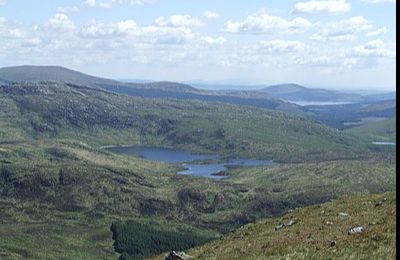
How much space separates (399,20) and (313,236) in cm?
3471

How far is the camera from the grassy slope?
1484 inches

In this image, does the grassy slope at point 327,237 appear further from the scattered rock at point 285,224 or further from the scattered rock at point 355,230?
the scattered rock at point 285,224

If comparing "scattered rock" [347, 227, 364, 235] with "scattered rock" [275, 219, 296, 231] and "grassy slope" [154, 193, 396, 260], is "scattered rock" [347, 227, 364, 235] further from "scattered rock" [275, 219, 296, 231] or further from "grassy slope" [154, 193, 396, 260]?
"scattered rock" [275, 219, 296, 231]

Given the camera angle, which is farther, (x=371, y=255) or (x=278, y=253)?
(x=278, y=253)

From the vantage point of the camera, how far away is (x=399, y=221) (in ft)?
49.7

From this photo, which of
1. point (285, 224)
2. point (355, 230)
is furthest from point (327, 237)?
point (285, 224)

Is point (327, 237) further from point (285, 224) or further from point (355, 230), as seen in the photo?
point (285, 224)

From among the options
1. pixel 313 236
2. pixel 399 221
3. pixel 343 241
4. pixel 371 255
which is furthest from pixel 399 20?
pixel 313 236

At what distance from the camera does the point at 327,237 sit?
44.8 m

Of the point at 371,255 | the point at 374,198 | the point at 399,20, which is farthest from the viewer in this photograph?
the point at 374,198

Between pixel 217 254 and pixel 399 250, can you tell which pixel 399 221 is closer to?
pixel 399 250

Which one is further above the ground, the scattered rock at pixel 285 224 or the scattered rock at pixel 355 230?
the scattered rock at pixel 355 230

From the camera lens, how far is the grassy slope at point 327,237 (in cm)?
3769

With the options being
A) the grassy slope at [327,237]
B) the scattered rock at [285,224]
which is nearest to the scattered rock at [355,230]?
the grassy slope at [327,237]
